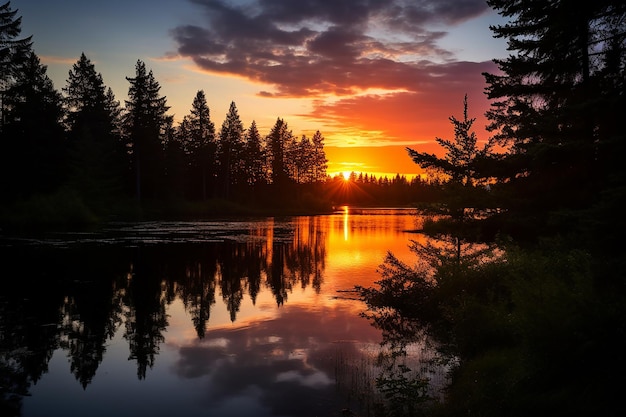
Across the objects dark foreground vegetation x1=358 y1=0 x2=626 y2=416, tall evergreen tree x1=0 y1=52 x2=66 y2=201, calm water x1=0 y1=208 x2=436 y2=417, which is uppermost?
tall evergreen tree x1=0 y1=52 x2=66 y2=201

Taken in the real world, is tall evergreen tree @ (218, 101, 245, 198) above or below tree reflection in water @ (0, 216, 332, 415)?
above

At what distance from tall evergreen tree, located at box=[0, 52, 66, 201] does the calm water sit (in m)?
25.3

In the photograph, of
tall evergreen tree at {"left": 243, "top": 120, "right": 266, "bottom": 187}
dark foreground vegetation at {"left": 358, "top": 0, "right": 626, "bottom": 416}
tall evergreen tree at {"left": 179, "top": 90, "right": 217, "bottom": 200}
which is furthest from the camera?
tall evergreen tree at {"left": 243, "top": 120, "right": 266, "bottom": 187}

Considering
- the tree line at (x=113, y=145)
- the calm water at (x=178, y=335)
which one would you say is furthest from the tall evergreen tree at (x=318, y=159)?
the calm water at (x=178, y=335)

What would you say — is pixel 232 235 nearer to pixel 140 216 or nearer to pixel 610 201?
pixel 140 216

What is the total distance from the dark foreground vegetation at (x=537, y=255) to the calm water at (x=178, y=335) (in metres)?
2.02

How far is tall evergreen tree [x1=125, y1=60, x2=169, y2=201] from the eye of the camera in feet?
230

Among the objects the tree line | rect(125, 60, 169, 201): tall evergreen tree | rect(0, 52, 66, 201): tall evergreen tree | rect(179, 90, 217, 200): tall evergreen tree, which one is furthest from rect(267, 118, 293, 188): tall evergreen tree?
rect(0, 52, 66, 201): tall evergreen tree

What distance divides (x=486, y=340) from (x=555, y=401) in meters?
4.39

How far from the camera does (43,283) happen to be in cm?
2153

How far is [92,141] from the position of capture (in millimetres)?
58406

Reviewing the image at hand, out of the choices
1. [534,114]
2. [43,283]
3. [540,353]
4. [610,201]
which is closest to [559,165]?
[534,114]

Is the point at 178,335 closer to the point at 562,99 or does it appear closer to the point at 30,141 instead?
the point at 562,99

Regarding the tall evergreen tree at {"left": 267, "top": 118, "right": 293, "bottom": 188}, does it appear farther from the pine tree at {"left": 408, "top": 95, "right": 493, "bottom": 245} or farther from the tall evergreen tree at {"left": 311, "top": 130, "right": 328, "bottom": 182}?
the pine tree at {"left": 408, "top": 95, "right": 493, "bottom": 245}
